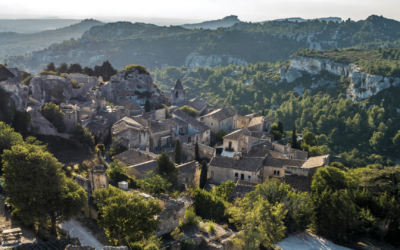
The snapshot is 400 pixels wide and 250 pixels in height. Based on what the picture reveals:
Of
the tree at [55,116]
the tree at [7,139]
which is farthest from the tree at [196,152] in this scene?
the tree at [7,139]

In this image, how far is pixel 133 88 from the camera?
200ft

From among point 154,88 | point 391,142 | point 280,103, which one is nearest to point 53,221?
point 154,88

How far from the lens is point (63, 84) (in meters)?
46.0

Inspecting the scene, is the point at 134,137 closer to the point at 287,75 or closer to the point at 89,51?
the point at 287,75

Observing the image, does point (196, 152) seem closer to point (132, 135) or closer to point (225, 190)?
point (132, 135)

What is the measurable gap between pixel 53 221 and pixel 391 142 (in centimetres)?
7584

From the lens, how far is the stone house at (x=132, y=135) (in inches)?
1547

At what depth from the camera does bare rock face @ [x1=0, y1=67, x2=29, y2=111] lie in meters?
34.8

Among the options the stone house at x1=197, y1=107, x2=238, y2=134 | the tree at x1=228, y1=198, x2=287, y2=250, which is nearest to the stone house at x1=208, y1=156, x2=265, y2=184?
the tree at x1=228, y1=198, x2=287, y2=250

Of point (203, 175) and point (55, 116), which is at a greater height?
point (55, 116)

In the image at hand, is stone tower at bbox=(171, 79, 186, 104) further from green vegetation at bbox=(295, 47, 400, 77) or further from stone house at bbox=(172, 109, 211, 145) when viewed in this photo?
green vegetation at bbox=(295, 47, 400, 77)

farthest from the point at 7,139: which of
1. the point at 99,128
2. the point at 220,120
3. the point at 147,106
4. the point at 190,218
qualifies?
the point at 147,106

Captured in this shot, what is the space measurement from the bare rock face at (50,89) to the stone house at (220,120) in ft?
59.4

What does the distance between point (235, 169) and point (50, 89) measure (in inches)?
990
